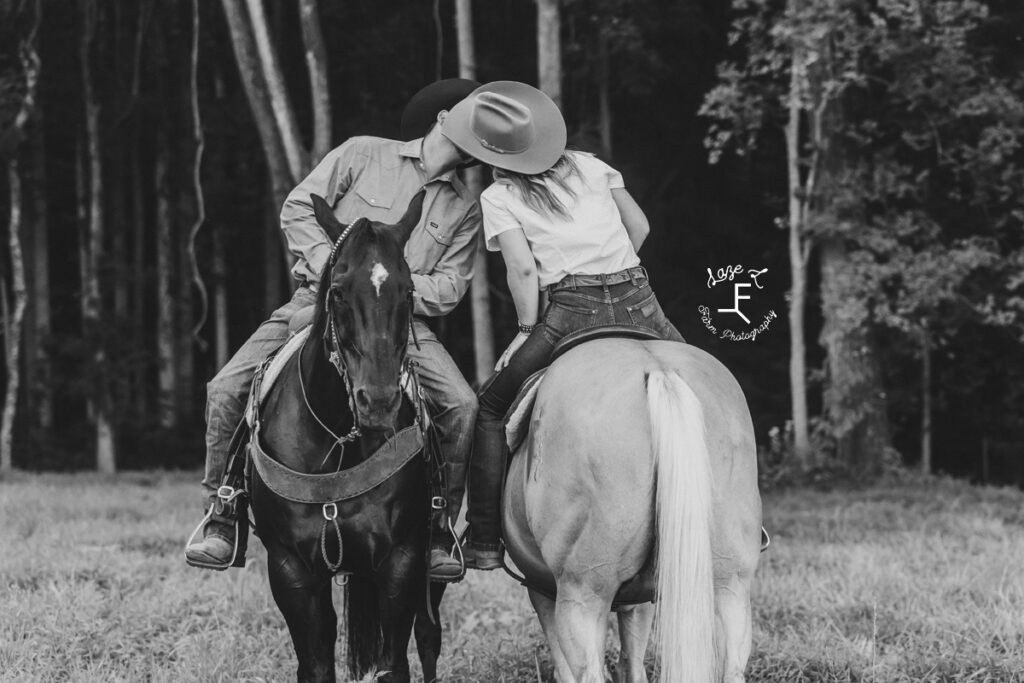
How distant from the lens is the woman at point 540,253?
4688mm

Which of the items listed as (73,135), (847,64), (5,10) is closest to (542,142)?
(847,64)

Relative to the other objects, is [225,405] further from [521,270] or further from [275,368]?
[521,270]

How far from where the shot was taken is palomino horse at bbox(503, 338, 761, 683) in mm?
3637

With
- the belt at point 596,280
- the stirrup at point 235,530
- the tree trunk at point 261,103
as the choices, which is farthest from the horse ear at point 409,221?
the tree trunk at point 261,103

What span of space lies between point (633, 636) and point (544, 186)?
86.1 inches

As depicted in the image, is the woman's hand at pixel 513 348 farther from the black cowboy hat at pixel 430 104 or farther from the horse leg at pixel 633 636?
the black cowboy hat at pixel 430 104

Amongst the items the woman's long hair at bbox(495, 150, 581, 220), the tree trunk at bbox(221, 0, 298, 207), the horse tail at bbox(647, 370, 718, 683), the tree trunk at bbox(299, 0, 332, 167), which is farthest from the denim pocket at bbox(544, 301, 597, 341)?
the tree trunk at bbox(299, 0, 332, 167)

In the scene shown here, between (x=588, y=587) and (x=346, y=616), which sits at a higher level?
(x=588, y=587)

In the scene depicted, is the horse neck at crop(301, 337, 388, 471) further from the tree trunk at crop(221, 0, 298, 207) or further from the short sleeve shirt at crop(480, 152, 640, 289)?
the tree trunk at crop(221, 0, 298, 207)

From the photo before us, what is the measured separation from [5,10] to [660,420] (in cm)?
1988

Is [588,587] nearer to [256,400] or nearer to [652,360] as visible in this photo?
[652,360]

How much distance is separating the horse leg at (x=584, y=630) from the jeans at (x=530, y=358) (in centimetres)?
116

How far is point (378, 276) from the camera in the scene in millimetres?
4004

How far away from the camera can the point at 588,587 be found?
3.87 meters
